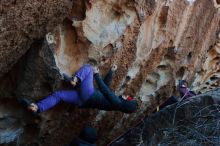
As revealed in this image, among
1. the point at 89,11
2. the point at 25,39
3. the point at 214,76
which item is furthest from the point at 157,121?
the point at 214,76

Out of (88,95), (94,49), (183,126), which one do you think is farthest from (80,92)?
(183,126)

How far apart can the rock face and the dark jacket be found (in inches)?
11.4

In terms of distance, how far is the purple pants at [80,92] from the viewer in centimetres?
456

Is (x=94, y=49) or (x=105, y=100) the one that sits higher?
(x=94, y=49)

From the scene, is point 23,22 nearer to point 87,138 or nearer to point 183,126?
point 87,138

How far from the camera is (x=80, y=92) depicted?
4.68 meters

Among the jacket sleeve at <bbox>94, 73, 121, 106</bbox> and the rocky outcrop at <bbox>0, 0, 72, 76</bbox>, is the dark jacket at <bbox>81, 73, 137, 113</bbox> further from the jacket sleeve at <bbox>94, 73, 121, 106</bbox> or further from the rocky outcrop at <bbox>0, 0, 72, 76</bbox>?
the rocky outcrop at <bbox>0, 0, 72, 76</bbox>

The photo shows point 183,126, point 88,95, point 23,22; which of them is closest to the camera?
point 23,22

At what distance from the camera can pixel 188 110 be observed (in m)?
4.73

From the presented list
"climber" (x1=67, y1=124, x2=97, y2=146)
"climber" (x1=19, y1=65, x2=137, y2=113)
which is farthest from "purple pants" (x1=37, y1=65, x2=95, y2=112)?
"climber" (x1=67, y1=124, x2=97, y2=146)

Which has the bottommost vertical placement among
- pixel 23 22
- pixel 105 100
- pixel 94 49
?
pixel 105 100

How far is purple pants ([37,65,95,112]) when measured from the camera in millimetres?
4564

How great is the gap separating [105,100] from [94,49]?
54cm

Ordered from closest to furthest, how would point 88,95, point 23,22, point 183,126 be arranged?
1. point 23,22
2. point 183,126
3. point 88,95
